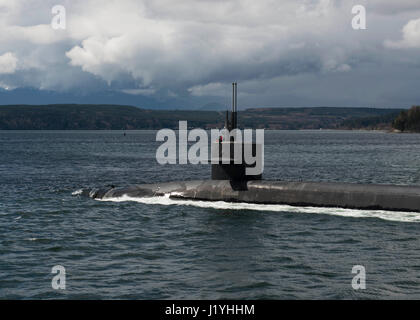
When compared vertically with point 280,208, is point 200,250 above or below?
below

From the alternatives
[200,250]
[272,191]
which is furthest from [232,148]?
[200,250]

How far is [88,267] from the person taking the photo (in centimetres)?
1789

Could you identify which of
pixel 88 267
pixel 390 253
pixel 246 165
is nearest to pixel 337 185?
pixel 246 165

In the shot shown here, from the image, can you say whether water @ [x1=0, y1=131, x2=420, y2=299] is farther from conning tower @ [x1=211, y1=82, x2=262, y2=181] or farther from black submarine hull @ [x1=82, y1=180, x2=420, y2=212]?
conning tower @ [x1=211, y1=82, x2=262, y2=181]

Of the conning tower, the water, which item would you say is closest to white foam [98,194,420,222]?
the water

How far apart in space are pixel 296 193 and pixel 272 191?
142 cm

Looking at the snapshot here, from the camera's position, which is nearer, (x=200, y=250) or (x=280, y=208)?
(x=200, y=250)

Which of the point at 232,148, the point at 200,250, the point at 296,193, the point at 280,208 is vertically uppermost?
the point at 232,148

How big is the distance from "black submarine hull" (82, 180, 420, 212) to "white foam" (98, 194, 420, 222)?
24cm

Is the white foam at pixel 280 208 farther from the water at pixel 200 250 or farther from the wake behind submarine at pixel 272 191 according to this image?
the wake behind submarine at pixel 272 191

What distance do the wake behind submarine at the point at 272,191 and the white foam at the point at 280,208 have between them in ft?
0.78

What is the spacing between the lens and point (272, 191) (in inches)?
1131

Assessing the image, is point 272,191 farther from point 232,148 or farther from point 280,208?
point 232,148
